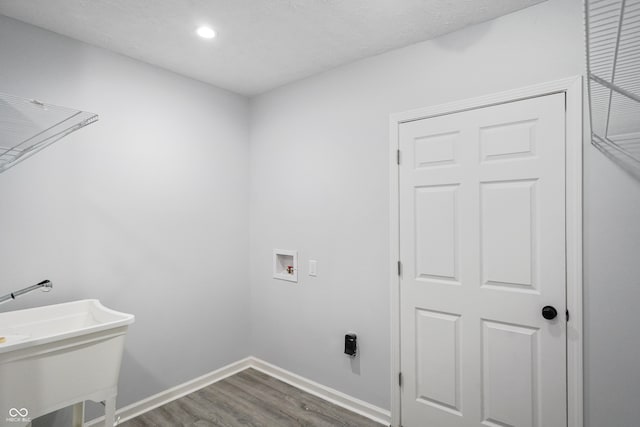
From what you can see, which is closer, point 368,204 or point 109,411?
point 109,411

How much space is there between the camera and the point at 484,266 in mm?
1957

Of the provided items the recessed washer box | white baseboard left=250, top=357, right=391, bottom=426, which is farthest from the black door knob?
the recessed washer box

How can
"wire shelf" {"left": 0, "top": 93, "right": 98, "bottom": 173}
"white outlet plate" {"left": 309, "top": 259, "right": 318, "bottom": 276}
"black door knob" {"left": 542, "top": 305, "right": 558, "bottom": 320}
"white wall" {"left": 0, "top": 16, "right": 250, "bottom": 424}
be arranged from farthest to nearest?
"white outlet plate" {"left": 309, "top": 259, "right": 318, "bottom": 276} < "white wall" {"left": 0, "top": 16, "right": 250, "bottom": 424} < "black door knob" {"left": 542, "top": 305, "right": 558, "bottom": 320} < "wire shelf" {"left": 0, "top": 93, "right": 98, "bottom": 173}

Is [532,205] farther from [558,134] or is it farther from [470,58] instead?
[470,58]

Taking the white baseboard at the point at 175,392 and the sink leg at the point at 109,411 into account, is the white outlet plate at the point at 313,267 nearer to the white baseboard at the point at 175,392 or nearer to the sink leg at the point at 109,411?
the white baseboard at the point at 175,392

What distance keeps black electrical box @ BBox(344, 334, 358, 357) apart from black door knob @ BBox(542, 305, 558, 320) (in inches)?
48.2

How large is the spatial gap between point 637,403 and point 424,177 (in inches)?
58.6

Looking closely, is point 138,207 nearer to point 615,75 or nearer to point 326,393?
point 326,393

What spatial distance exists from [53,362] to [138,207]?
1203 millimetres

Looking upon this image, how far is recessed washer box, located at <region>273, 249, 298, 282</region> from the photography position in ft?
9.50

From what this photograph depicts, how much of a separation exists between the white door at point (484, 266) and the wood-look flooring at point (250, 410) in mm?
573

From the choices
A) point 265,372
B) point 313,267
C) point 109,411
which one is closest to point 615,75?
point 313,267

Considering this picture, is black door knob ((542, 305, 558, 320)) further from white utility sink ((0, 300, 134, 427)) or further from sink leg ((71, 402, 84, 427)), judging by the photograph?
sink leg ((71, 402, 84, 427))

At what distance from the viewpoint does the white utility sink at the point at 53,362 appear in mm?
1425
